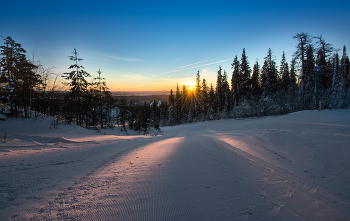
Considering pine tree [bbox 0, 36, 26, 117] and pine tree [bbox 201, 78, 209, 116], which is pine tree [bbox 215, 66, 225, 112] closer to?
pine tree [bbox 201, 78, 209, 116]

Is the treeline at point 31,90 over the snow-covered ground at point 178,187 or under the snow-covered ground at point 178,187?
over

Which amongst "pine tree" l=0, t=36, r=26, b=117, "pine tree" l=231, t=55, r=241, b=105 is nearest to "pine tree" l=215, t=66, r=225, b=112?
"pine tree" l=231, t=55, r=241, b=105

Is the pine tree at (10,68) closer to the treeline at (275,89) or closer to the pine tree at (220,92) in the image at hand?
the treeline at (275,89)

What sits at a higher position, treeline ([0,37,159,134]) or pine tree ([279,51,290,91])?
pine tree ([279,51,290,91])

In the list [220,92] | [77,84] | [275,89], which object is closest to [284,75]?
[275,89]

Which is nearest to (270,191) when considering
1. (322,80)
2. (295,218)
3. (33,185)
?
(295,218)

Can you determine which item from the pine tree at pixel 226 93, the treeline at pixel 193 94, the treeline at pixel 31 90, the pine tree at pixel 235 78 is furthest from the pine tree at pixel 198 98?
the treeline at pixel 31 90

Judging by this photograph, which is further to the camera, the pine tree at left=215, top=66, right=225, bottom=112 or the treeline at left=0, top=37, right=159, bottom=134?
the pine tree at left=215, top=66, right=225, bottom=112

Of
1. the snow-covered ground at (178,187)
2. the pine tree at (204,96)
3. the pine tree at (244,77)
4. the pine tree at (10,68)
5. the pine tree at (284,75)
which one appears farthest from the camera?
the pine tree at (204,96)

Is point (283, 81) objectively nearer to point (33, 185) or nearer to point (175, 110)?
point (175, 110)

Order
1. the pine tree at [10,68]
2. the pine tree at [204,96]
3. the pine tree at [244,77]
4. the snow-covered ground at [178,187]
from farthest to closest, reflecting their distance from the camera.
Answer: the pine tree at [204,96], the pine tree at [244,77], the pine tree at [10,68], the snow-covered ground at [178,187]

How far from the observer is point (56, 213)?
6.71 ft

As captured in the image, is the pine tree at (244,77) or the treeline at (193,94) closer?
the treeline at (193,94)

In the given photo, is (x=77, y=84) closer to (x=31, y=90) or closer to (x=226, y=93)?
(x=31, y=90)
